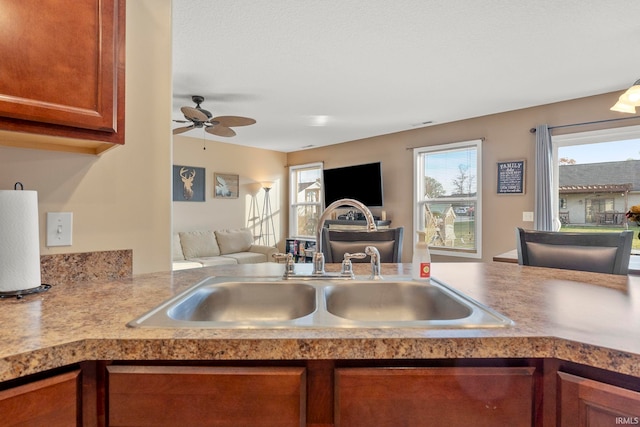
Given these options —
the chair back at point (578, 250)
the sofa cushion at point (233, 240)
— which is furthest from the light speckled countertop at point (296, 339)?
the sofa cushion at point (233, 240)

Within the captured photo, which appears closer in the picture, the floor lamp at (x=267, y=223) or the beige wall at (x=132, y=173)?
the beige wall at (x=132, y=173)

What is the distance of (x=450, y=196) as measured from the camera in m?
4.55

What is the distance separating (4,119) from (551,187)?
4395mm

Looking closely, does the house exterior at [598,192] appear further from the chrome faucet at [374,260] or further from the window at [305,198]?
the window at [305,198]

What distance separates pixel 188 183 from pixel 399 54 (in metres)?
4.01

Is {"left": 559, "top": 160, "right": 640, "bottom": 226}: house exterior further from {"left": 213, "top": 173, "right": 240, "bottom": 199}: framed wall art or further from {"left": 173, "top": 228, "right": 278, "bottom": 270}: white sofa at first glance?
{"left": 213, "top": 173, "right": 240, "bottom": 199}: framed wall art

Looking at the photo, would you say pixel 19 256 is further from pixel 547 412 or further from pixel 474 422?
pixel 547 412

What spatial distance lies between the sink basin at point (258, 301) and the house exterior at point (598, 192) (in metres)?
3.77

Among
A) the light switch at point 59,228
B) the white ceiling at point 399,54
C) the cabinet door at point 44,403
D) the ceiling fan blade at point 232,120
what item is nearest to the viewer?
the cabinet door at point 44,403

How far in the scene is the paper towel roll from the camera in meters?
0.96

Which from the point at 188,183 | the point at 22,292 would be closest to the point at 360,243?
the point at 22,292

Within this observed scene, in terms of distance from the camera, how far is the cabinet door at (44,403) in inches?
23.7

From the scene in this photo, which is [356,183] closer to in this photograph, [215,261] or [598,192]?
[215,261]

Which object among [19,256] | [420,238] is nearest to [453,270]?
[420,238]
